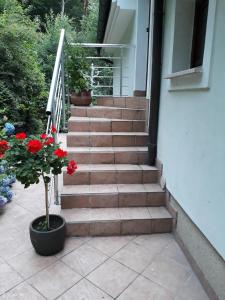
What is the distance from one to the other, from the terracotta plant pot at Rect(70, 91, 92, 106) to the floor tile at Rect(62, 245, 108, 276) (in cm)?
225

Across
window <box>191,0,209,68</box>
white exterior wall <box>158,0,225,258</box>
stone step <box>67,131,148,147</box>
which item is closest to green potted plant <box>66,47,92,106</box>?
stone step <box>67,131,148,147</box>

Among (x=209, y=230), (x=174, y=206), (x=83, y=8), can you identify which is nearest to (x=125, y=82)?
(x=174, y=206)

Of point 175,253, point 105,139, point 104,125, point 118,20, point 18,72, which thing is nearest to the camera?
point 175,253

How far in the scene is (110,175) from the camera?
267 cm

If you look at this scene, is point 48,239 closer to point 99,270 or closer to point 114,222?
point 99,270

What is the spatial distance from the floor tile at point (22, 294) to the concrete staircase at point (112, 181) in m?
0.64

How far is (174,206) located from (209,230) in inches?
27.0

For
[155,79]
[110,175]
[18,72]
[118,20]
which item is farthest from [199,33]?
[18,72]

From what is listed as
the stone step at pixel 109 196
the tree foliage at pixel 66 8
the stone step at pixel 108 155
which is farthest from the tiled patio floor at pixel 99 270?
the tree foliage at pixel 66 8

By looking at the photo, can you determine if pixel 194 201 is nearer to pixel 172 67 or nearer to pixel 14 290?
pixel 172 67

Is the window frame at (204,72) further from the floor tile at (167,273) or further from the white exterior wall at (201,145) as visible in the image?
the floor tile at (167,273)

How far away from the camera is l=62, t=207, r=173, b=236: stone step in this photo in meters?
2.27

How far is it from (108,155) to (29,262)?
139 cm

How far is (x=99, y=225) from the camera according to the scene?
2277mm
